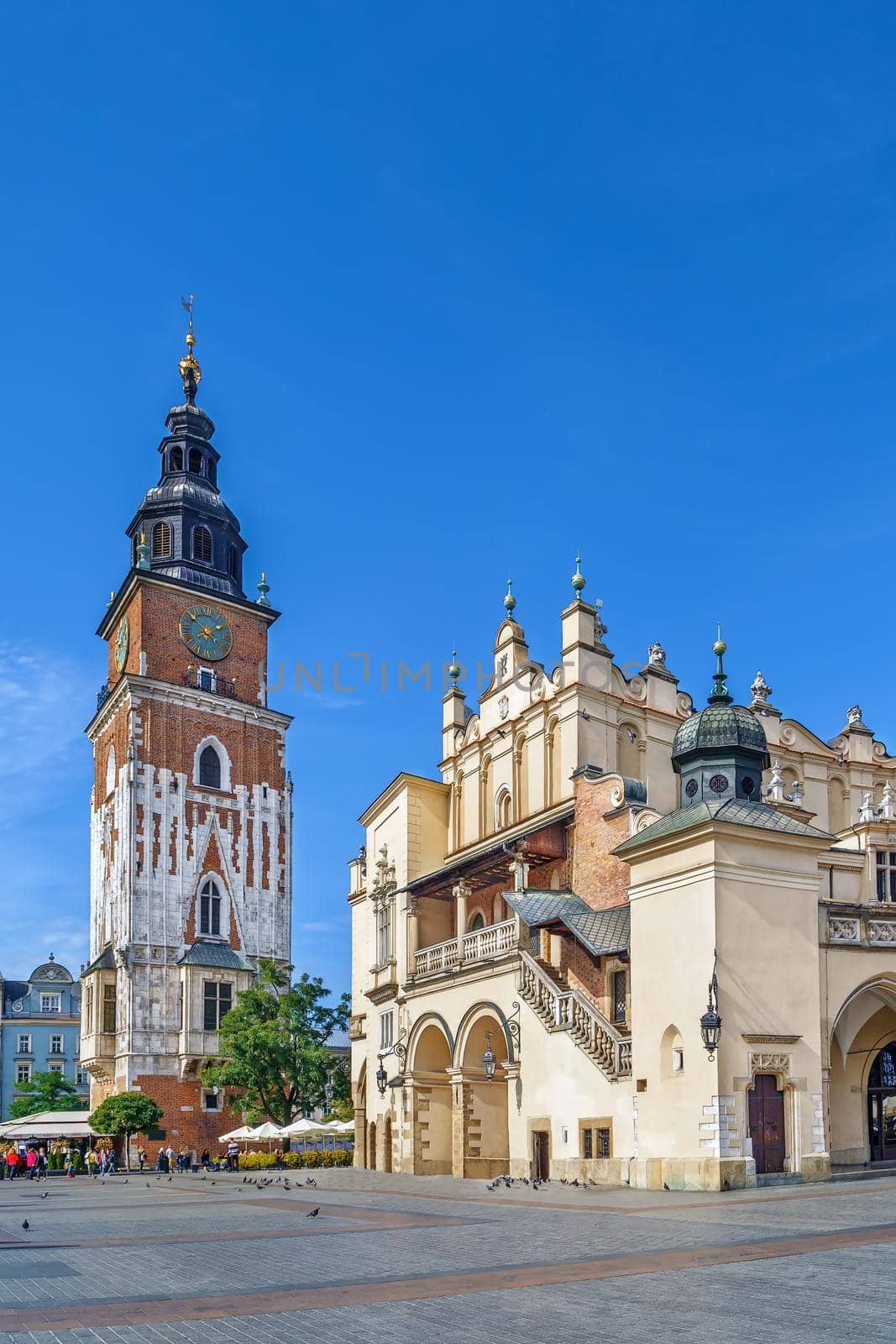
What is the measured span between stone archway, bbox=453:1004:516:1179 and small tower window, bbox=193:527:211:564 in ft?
142

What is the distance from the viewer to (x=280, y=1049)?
2083 inches

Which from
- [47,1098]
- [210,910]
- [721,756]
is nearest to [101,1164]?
[210,910]

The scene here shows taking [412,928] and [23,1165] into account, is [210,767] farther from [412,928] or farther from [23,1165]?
[412,928]

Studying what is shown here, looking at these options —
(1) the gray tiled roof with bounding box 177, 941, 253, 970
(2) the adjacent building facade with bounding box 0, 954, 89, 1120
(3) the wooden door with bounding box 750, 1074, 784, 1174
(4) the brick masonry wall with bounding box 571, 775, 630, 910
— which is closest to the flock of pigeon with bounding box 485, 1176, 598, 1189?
(3) the wooden door with bounding box 750, 1074, 784, 1174

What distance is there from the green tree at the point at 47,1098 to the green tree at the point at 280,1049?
1669 inches

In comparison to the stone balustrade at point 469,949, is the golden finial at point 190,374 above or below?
above

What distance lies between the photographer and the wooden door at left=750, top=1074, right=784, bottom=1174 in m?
24.8

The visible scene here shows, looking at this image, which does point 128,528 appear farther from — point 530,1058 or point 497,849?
point 530,1058

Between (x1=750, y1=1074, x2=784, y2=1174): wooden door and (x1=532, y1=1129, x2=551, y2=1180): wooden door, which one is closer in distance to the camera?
(x1=750, y1=1074, x2=784, y2=1174): wooden door

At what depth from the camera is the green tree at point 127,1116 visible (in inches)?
2309

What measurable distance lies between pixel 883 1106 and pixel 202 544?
5153cm

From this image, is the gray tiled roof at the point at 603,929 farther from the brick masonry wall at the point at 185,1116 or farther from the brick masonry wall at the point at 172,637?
the brick masonry wall at the point at 172,637

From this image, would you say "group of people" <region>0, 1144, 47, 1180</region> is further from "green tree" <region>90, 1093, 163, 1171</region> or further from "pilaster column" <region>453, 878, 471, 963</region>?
"pilaster column" <region>453, 878, 471, 963</region>

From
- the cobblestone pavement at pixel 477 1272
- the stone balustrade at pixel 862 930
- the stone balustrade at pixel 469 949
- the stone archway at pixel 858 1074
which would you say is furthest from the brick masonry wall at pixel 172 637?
the cobblestone pavement at pixel 477 1272
